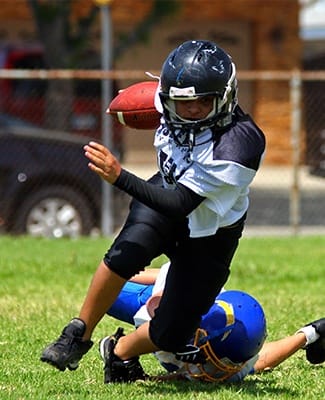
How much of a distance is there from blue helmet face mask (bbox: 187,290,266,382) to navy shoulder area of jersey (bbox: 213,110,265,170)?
2.49 feet

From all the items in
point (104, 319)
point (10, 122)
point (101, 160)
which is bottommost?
point (10, 122)

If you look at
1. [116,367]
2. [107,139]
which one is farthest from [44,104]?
[116,367]

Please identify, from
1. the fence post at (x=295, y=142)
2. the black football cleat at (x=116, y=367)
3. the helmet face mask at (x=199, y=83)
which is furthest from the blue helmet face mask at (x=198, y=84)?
the fence post at (x=295, y=142)

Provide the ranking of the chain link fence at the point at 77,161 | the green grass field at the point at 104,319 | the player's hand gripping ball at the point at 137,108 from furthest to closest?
the chain link fence at the point at 77,161 → the player's hand gripping ball at the point at 137,108 → the green grass field at the point at 104,319

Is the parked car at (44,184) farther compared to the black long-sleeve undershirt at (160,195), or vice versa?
the parked car at (44,184)

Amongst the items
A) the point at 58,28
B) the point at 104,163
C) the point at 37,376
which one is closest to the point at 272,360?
the point at 37,376

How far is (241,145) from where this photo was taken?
505 cm

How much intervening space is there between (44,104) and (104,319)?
778 cm

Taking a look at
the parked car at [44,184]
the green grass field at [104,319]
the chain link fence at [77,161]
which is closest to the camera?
the green grass field at [104,319]

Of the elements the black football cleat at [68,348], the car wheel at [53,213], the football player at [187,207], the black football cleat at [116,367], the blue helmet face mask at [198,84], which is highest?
the blue helmet face mask at [198,84]

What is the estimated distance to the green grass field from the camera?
207 inches

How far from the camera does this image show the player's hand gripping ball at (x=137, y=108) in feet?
18.0

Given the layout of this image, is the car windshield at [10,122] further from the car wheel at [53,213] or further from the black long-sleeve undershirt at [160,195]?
the black long-sleeve undershirt at [160,195]

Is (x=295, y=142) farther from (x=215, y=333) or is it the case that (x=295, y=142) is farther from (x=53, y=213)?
(x=215, y=333)
